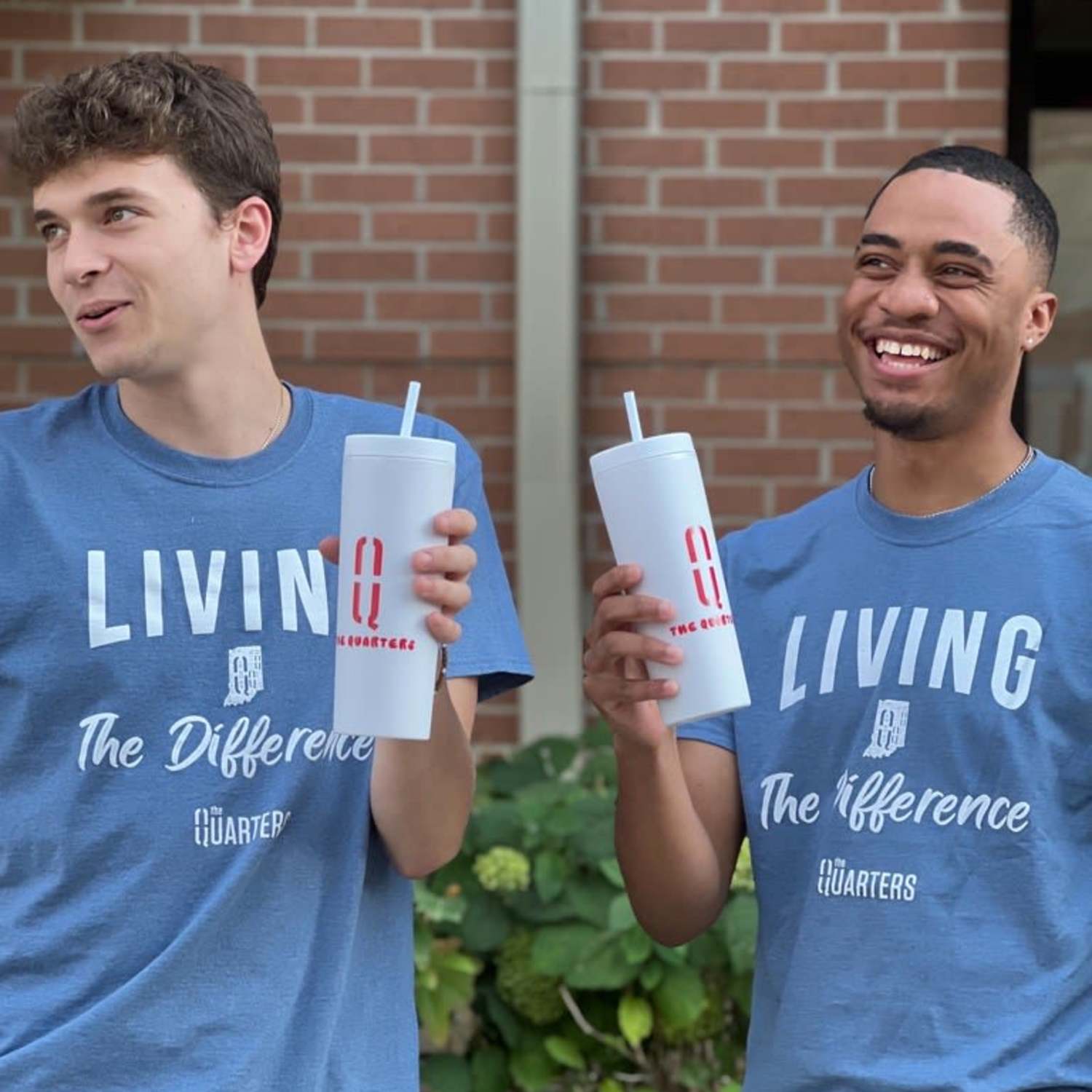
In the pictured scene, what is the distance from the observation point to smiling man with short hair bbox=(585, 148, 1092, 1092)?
238cm

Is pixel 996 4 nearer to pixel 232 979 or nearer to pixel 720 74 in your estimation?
pixel 720 74

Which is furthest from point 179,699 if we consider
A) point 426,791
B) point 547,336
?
point 547,336

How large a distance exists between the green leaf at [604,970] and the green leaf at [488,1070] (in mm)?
248

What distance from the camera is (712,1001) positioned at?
12.6 feet

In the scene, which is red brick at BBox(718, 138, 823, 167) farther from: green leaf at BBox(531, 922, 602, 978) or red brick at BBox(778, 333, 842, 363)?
green leaf at BBox(531, 922, 602, 978)

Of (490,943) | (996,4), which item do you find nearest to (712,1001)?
(490,943)

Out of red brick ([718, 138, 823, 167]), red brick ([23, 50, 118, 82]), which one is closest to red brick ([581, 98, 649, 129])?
red brick ([718, 138, 823, 167])

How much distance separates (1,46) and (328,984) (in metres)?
3.17

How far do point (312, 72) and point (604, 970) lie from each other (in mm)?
2249

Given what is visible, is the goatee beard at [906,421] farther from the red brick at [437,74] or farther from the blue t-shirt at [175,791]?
the red brick at [437,74]

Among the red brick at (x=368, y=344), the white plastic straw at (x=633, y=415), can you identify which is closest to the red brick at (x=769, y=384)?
the red brick at (x=368, y=344)

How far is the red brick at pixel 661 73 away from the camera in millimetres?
4777

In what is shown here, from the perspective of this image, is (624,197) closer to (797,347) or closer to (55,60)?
(797,347)

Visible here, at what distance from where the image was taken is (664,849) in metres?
2.58
